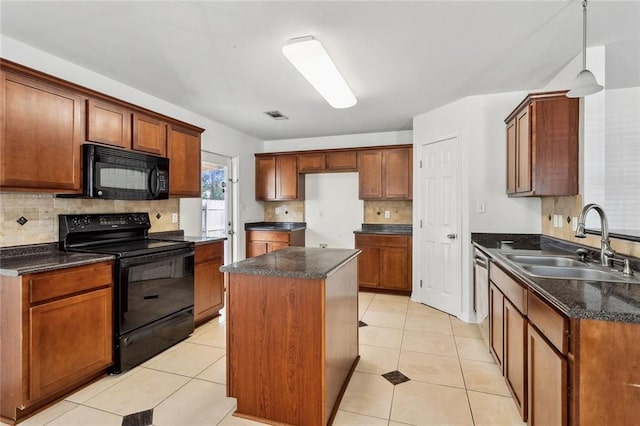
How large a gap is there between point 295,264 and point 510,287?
133 centimetres

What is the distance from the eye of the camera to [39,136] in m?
2.11

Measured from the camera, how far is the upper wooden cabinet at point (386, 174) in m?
4.52

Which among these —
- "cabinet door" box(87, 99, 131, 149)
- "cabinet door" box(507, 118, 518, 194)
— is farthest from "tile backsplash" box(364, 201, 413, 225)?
"cabinet door" box(87, 99, 131, 149)

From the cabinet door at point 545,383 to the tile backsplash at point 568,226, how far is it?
89cm

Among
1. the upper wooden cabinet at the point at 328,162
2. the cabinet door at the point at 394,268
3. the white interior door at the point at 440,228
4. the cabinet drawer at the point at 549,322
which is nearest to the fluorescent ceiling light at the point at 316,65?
the white interior door at the point at 440,228

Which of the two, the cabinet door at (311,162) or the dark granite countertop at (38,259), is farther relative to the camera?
the cabinet door at (311,162)

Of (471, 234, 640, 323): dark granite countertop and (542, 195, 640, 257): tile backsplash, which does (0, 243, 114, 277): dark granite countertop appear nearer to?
(471, 234, 640, 323): dark granite countertop

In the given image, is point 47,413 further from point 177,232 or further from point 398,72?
point 398,72

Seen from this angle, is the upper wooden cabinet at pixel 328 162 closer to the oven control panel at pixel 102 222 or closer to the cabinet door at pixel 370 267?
the cabinet door at pixel 370 267

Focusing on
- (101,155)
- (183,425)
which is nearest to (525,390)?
(183,425)

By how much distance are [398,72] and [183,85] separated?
205 centimetres

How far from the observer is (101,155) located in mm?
2455

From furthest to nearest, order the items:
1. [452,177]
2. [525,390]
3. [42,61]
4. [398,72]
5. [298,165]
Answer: [298,165], [452,177], [398,72], [42,61], [525,390]

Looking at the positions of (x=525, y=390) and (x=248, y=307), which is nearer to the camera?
(x=525, y=390)
